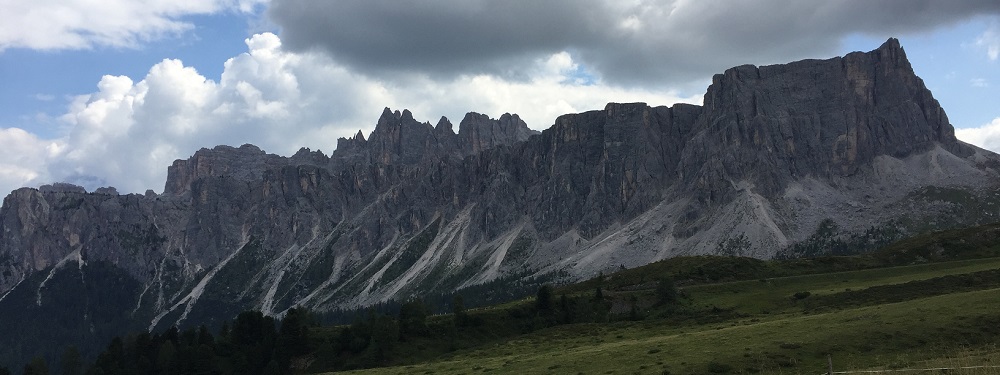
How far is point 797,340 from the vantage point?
66.2m

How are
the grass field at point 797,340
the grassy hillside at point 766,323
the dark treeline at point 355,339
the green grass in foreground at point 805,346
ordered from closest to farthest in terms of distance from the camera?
the grass field at point 797,340 → the green grass in foreground at point 805,346 → the grassy hillside at point 766,323 → the dark treeline at point 355,339

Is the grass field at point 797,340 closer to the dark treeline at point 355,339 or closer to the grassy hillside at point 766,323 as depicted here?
the grassy hillside at point 766,323

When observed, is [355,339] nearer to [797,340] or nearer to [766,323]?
[766,323]

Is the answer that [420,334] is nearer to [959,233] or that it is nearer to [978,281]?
[978,281]

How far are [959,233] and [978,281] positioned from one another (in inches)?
2778

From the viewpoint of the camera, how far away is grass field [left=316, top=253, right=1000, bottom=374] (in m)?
59.1

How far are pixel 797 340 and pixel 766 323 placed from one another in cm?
1629

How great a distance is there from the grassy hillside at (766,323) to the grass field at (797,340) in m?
0.15

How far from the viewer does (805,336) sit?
67500mm

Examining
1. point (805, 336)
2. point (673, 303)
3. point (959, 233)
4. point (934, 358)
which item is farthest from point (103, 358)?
point (959, 233)

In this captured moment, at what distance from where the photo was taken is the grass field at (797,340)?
59062mm

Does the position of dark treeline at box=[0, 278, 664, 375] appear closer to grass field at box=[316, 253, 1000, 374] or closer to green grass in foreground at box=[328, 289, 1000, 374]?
grass field at box=[316, 253, 1000, 374]

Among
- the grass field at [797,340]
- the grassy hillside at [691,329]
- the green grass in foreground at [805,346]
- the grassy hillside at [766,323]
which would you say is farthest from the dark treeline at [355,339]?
the green grass in foreground at [805,346]

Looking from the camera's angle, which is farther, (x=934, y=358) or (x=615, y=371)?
(x=615, y=371)
